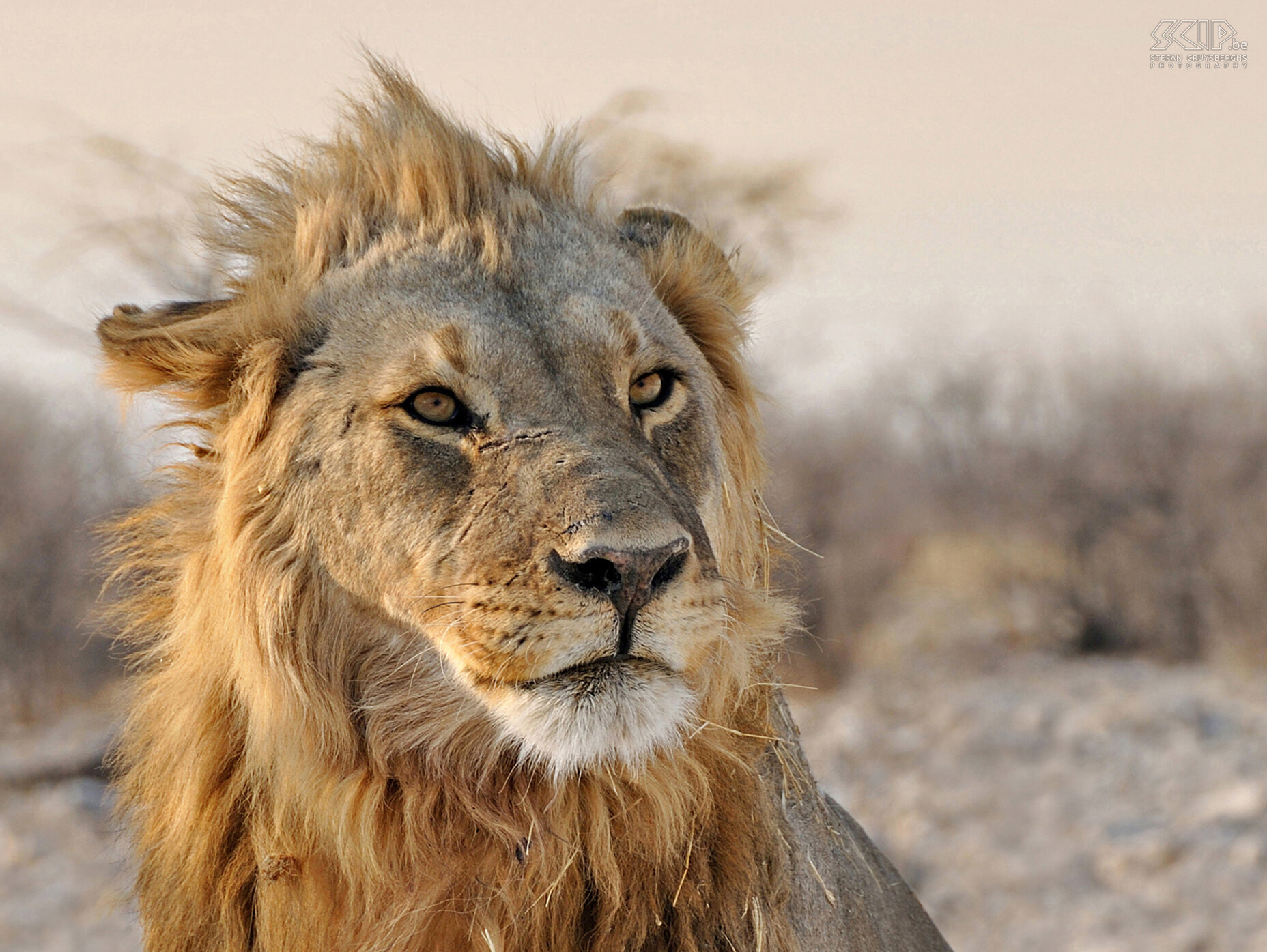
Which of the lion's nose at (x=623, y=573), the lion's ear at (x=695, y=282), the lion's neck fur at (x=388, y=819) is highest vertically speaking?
the lion's ear at (x=695, y=282)

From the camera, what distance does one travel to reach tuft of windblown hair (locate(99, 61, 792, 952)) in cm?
260

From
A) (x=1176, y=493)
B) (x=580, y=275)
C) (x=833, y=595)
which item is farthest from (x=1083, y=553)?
(x=580, y=275)

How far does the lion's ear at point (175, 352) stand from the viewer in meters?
2.79

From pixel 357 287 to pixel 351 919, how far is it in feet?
4.29

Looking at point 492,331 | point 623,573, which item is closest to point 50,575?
point 492,331

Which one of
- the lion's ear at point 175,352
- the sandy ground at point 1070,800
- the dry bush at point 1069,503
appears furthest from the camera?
the dry bush at point 1069,503

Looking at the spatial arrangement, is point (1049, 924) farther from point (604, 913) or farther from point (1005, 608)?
point (1005, 608)

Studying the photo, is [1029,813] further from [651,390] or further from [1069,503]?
[651,390]

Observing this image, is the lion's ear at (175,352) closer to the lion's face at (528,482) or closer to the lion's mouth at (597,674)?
the lion's face at (528,482)

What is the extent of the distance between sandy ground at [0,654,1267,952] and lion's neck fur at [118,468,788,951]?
15.0 ft

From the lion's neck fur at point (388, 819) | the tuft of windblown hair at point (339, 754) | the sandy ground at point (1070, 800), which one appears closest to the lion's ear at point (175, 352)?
the tuft of windblown hair at point (339, 754)

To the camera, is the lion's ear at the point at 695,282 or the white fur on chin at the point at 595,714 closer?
the white fur on chin at the point at 595,714

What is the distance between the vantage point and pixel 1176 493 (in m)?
14.9

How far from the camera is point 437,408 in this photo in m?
2.66
